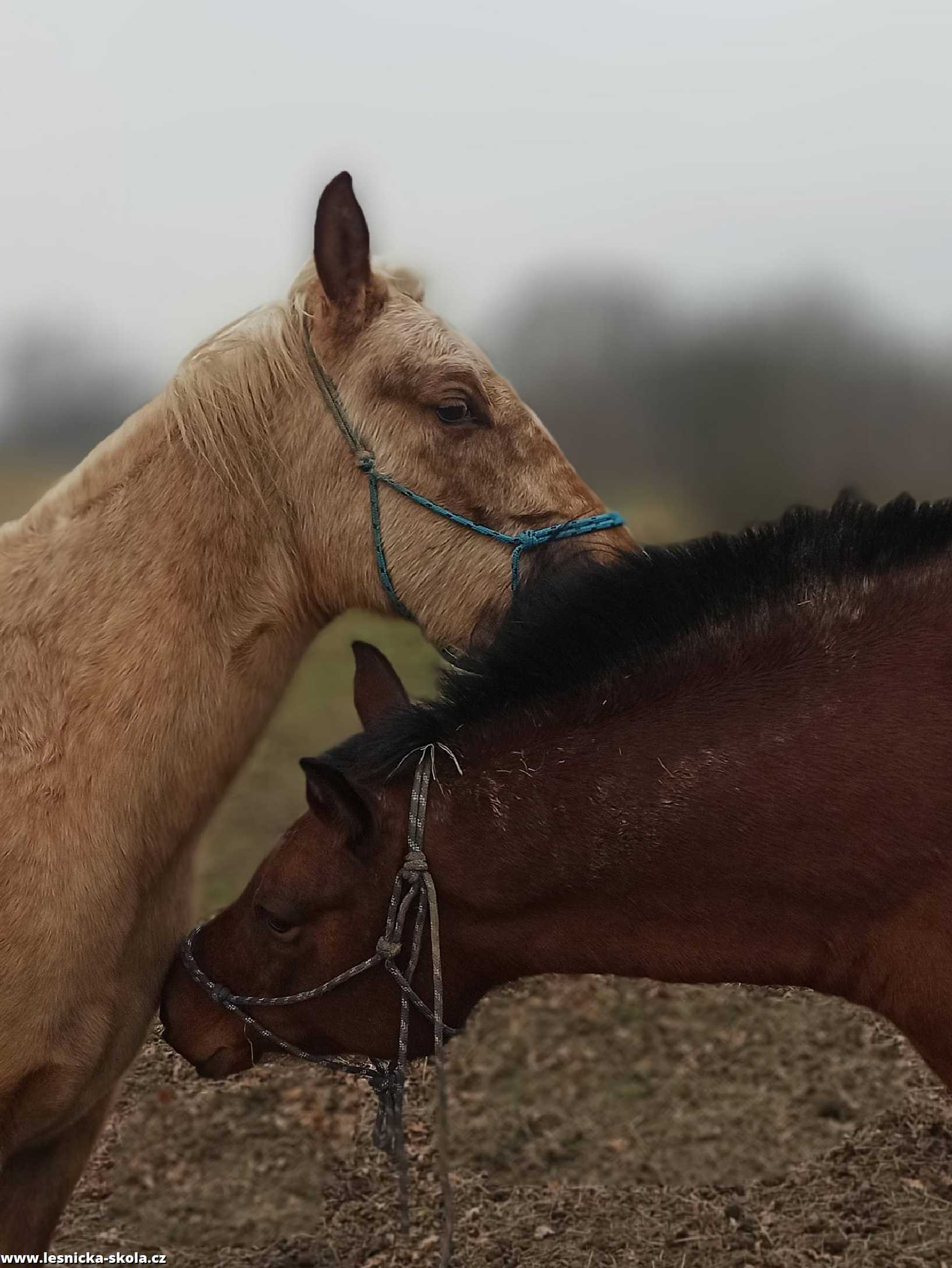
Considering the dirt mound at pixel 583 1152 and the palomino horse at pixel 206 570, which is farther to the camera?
the dirt mound at pixel 583 1152

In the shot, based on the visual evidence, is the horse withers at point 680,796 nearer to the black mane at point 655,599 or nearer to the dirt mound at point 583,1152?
the black mane at point 655,599

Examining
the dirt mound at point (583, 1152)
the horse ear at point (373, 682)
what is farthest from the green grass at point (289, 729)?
the horse ear at point (373, 682)

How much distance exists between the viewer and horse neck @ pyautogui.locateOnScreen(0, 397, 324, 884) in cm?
232

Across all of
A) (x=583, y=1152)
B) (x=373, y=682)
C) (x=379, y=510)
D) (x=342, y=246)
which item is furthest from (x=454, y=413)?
(x=583, y=1152)

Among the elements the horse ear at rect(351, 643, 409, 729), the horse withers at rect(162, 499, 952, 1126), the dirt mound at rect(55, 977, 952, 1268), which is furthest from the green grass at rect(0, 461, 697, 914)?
the horse withers at rect(162, 499, 952, 1126)

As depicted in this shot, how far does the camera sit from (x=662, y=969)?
2.14m

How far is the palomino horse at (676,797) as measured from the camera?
202cm

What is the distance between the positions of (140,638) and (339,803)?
68 cm

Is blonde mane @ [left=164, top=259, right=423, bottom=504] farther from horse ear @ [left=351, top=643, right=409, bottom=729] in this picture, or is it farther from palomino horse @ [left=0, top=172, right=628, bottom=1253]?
horse ear @ [left=351, top=643, right=409, bottom=729]

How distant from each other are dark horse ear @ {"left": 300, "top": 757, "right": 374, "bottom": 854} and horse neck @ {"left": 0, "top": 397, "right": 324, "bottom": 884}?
1.47 feet

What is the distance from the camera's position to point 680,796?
207cm

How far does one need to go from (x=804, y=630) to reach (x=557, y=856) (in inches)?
27.4

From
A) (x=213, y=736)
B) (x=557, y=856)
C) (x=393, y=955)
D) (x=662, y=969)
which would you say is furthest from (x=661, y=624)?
(x=213, y=736)

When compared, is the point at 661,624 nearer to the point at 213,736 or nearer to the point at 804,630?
the point at 804,630
